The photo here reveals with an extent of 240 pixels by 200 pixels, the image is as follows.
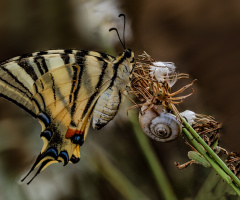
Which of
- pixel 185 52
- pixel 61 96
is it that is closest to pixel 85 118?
pixel 61 96

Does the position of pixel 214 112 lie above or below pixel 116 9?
below

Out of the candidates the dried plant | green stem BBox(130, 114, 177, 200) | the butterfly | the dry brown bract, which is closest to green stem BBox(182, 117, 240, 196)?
the dried plant

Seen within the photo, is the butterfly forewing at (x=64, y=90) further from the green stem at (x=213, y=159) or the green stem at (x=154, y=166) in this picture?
the green stem at (x=213, y=159)

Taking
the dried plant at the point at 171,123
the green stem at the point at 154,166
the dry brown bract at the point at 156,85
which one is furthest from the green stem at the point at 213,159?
the green stem at the point at 154,166

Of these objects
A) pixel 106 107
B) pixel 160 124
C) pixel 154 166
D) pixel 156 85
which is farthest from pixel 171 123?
pixel 154 166

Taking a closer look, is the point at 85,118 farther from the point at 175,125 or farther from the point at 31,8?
the point at 31,8

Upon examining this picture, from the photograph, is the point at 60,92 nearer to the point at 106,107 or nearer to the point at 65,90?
the point at 65,90

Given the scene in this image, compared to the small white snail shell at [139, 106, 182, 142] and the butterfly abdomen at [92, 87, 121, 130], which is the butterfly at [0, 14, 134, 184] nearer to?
the butterfly abdomen at [92, 87, 121, 130]
